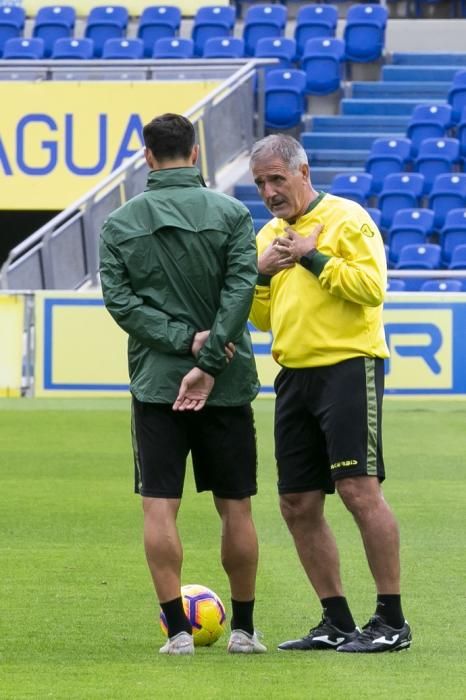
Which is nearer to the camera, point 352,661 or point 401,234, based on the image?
point 352,661

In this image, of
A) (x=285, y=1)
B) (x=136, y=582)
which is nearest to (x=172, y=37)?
(x=285, y=1)

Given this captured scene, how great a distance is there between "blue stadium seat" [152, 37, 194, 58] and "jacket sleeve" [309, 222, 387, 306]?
19.0m

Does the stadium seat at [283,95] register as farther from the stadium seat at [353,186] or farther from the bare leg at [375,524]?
the bare leg at [375,524]

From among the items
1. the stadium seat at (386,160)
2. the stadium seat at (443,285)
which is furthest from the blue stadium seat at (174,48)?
the stadium seat at (443,285)

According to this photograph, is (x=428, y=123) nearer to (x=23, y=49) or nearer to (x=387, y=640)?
(x=23, y=49)

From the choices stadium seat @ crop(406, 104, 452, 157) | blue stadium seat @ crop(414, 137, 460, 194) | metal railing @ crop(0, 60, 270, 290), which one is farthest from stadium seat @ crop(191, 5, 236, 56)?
blue stadium seat @ crop(414, 137, 460, 194)

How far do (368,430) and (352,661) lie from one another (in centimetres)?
84

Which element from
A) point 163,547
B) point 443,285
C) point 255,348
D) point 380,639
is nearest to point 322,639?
point 380,639

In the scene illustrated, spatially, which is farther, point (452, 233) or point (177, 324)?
point (452, 233)

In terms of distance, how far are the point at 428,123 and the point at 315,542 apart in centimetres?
1713

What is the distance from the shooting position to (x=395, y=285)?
18.1 meters

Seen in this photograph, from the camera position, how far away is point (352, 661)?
5.77 meters

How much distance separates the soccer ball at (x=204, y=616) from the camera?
6125mm

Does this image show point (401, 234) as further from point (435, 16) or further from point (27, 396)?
point (435, 16)
